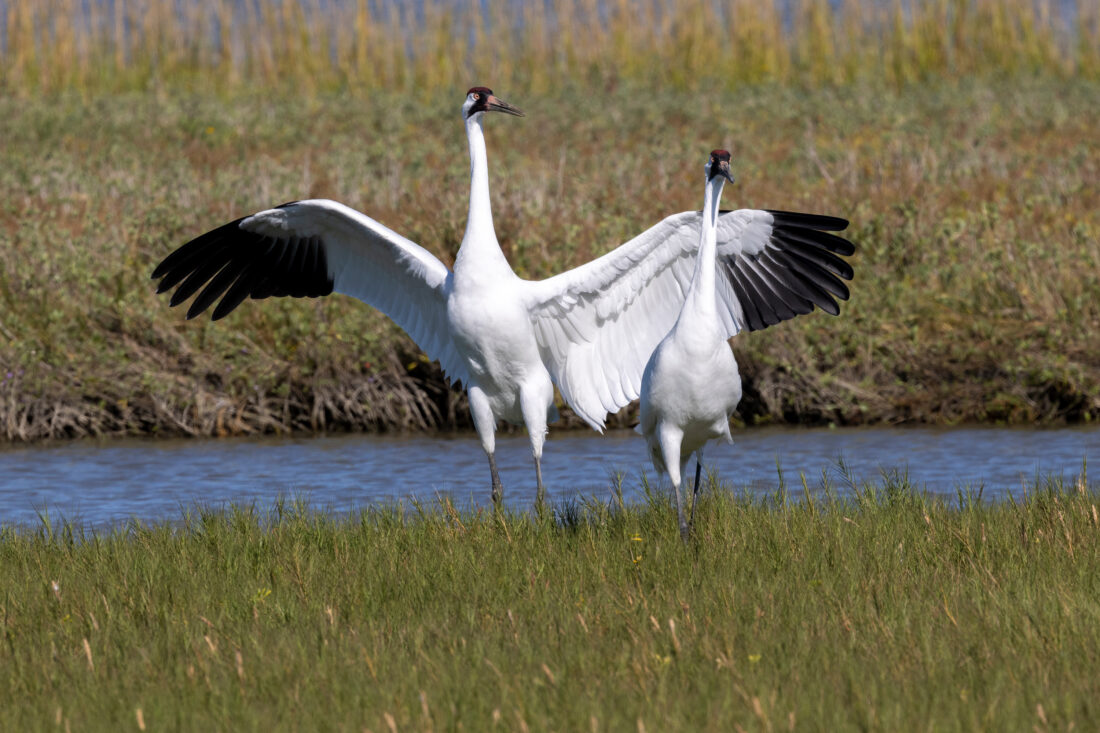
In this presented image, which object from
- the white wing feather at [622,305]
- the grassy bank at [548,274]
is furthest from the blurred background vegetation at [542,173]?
the white wing feather at [622,305]

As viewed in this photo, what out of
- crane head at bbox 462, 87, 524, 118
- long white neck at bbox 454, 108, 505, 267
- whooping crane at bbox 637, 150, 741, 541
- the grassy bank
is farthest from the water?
crane head at bbox 462, 87, 524, 118

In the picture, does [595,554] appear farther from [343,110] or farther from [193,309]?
[343,110]

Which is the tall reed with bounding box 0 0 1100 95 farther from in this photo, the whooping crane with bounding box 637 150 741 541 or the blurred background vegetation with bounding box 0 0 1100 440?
the whooping crane with bounding box 637 150 741 541

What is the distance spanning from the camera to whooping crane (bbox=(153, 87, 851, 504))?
24.6ft

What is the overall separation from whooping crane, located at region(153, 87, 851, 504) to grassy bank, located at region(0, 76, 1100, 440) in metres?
2.48

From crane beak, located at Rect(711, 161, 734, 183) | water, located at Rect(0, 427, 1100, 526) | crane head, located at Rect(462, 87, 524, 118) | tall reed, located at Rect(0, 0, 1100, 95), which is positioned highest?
tall reed, located at Rect(0, 0, 1100, 95)

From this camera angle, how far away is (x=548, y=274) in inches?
455

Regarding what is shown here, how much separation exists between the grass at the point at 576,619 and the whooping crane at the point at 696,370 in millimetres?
360

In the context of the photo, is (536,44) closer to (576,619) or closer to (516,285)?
(516,285)

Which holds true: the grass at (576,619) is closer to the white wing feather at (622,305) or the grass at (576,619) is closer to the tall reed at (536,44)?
the white wing feather at (622,305)

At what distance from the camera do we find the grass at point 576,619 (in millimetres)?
4188

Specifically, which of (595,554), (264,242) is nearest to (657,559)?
(595,554)

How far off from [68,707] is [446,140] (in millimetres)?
13912

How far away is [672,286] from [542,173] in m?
6.48
